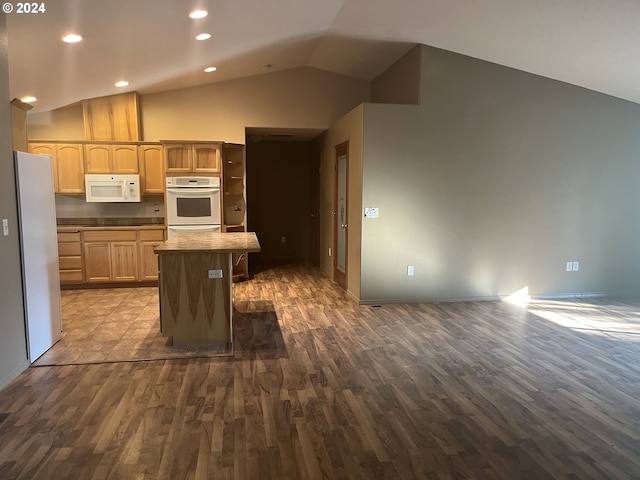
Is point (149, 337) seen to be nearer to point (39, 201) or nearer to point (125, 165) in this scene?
point (39, 201)

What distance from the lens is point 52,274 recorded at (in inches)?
152

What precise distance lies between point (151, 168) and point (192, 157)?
2.06ft

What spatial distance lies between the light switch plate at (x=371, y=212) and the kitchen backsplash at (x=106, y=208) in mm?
3239

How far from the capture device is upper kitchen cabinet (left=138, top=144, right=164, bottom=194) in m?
6.23

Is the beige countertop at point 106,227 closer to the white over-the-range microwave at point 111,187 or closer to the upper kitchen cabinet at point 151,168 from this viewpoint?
the white over-the-range microwave at point 111,187

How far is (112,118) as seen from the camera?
6246 mm

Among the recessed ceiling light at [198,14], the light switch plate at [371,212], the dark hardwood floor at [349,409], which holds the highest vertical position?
the recessed ceiling light at [198,14]

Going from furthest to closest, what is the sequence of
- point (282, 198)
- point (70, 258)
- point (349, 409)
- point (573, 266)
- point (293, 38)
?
point (282, 198)
point (70, 258)
point (573, 266)
point (293, 38)
point (349, 409)

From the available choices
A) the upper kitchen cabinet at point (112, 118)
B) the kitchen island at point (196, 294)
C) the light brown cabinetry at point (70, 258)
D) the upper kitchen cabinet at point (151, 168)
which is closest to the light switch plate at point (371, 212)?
the kitchen island at point (196, 294)

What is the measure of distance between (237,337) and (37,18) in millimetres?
2894

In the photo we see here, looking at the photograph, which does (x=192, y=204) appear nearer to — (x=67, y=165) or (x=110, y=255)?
(x=110, y=255)

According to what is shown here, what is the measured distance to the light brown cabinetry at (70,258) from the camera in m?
5.97

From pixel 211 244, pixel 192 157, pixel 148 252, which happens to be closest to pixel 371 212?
pixel 211 244

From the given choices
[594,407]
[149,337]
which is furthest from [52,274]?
[594,407]
